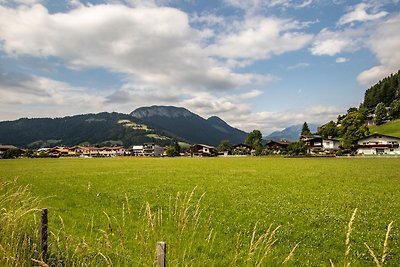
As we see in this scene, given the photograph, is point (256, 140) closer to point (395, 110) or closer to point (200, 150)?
point (200, 150)

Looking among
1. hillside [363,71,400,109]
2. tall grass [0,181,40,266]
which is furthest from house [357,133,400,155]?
tall grass [0,181,40,266]

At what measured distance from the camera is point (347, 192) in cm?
2202

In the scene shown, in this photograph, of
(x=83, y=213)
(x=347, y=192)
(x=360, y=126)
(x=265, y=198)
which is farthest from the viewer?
(x=360, y=126)

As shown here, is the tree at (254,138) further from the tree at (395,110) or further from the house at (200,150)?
the tree at (395,110)

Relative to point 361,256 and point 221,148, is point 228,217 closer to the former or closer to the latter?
point 361,256

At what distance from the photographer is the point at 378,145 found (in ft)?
379

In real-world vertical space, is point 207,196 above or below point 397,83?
below

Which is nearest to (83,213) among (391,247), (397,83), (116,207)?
(116,207)

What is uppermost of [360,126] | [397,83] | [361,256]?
[397,83]

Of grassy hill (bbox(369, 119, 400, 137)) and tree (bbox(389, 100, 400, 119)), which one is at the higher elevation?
tree (bbox(389, 100, 400, 119))

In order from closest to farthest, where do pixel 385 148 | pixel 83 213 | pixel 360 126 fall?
pixel 83 213 → pixel 385 148 → pixel 360 126

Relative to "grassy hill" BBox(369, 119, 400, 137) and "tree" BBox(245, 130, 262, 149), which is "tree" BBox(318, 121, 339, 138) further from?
"tree" BBox(245, 130, 262, 149)

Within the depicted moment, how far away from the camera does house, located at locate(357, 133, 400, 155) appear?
→ 114906 millimetres

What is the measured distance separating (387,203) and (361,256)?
32.2 ft
